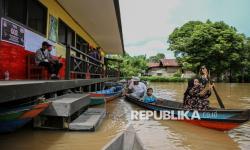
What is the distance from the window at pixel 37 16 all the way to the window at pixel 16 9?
448mm

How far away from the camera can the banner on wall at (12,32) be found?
7719 mm

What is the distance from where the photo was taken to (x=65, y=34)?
46.7 ft

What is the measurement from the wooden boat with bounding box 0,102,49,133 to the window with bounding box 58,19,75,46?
23.0 feet

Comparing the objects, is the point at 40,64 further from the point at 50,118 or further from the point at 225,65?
the point at 225,65

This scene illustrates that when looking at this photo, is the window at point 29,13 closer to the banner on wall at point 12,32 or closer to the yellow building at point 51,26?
the yellow building at point 51,26

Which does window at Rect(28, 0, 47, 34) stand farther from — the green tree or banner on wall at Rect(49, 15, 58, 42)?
the green tree

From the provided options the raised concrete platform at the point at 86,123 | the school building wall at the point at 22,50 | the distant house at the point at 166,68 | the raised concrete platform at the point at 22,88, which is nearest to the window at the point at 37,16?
the school building wall at the point at 22,50

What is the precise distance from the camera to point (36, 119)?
769 cm

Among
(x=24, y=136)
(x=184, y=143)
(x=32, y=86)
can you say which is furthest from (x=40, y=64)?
(x=184, y=143)

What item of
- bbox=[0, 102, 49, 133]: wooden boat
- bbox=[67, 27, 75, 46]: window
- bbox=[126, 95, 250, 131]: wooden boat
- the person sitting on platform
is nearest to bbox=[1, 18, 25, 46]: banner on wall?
the person sitting on platform

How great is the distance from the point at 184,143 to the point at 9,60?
4923 mm

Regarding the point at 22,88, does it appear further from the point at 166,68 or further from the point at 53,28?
the point at 166,68

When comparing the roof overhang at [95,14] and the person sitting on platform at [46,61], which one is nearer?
the person sitting on platform at [46,61]

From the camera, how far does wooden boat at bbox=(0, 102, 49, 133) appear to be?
600cm
